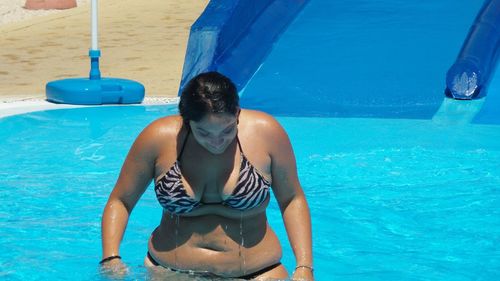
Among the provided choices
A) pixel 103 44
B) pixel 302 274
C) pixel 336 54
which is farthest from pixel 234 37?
pixel 302 274

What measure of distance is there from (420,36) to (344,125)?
56.6 inches

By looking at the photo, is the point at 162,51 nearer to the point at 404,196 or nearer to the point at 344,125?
the point at 344,125

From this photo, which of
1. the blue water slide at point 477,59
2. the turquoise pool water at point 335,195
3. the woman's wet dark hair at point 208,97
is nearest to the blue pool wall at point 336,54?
the blue water slide at point 477,59

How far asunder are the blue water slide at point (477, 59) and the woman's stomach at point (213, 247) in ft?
15.1

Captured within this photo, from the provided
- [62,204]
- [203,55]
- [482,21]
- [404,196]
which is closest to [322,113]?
[203,55]

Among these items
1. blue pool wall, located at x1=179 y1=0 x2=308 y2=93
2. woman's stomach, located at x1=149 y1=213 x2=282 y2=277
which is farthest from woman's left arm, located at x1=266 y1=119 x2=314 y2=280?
blue pool wall, located at x1=179 y1=0 x2=308 y2=93

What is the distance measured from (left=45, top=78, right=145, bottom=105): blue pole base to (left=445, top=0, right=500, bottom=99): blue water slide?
232 centimetres

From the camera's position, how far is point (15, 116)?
6637 millimetres

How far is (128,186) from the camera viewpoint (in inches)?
106

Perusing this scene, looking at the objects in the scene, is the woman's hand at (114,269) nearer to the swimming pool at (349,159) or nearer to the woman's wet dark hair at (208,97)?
the swimming pool at (349,159)

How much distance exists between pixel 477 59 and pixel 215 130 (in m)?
4.99

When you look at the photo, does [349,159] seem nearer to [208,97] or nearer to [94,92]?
[94,92]

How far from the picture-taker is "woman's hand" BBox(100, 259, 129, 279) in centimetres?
262

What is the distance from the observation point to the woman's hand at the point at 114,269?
8.60 ft
